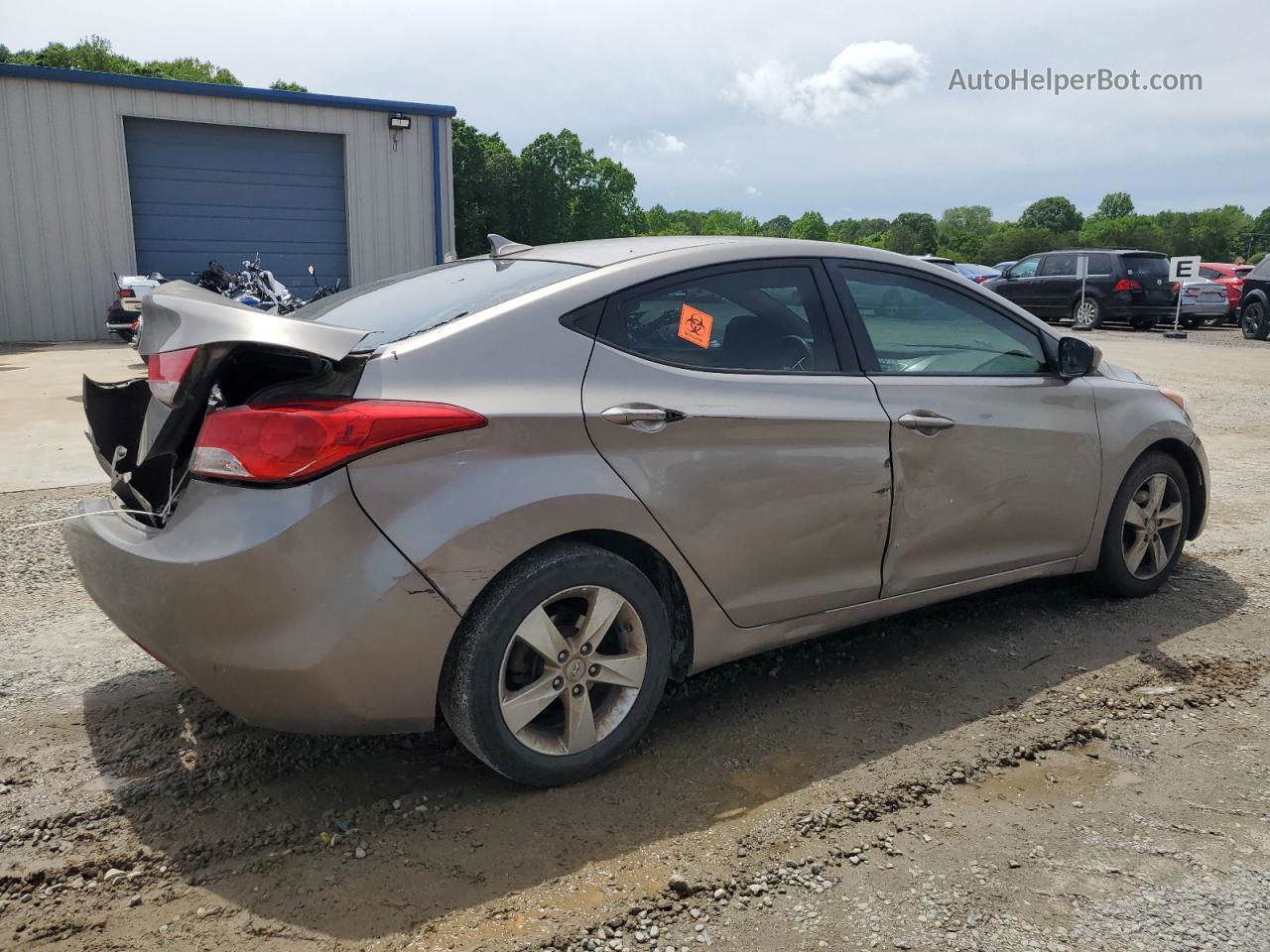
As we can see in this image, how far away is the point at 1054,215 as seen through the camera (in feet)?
368

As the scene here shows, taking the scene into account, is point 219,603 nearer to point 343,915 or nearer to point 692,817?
point 343,915

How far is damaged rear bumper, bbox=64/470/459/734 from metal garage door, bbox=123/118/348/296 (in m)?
15.6

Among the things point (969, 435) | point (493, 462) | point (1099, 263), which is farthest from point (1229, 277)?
point (493, 462)

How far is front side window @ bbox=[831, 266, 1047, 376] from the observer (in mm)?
3549

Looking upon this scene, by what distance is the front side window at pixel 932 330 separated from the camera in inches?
140

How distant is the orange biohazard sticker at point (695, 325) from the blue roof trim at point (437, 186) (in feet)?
52.7

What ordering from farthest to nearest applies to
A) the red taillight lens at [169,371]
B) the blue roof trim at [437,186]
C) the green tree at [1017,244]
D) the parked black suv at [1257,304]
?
the green tree at [1017,244]
the parked black suv at [1257,304]
the blue roof trim at [437,186]
the red taillight lens at [169,371]

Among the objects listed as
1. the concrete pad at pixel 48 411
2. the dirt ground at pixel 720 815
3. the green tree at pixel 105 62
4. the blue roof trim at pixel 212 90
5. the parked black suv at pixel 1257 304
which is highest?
the green tree at pixel 105 62

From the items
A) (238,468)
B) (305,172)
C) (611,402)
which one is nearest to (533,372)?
(611,402)

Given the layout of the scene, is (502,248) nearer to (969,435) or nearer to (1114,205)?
(969,435)

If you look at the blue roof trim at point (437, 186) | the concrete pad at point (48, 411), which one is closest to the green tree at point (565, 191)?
the blue roof trim at point (437, 186)

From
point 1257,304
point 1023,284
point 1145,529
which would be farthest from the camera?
point 1023,284

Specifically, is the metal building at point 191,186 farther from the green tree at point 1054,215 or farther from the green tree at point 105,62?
the green tree at point 1054,215

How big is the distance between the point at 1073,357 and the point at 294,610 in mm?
3074
